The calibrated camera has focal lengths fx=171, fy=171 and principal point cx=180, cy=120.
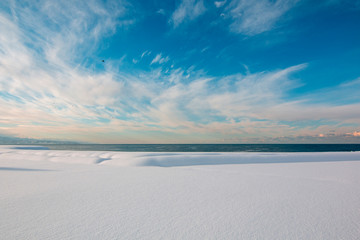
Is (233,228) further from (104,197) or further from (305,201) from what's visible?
(104,197)

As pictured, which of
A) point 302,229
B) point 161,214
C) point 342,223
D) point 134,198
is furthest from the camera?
point 134,198

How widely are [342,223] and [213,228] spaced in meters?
2.20

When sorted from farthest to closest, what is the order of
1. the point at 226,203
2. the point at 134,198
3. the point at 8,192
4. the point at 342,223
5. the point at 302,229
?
the point at 8,192, the point at 134,198, the point at 226,203, the point at 342,223, the point at 302,229

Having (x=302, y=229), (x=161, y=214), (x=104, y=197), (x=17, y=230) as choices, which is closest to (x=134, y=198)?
(x=104, y=197)

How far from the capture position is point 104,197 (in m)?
4.12

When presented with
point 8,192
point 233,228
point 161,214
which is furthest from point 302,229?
point 8,192

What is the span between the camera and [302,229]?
8.69 ft

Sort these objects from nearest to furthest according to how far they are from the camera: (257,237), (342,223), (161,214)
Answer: (257,237) < (342,223) < (161,214)

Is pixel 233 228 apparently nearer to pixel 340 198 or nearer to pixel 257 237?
pixel 257 237

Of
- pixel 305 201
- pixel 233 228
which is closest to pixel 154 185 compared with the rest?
pixel 233 228

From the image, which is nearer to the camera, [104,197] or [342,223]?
[342,223]

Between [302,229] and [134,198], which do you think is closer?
[302,229]

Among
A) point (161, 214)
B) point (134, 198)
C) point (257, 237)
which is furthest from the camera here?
point (134, 198)

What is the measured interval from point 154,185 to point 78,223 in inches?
109
